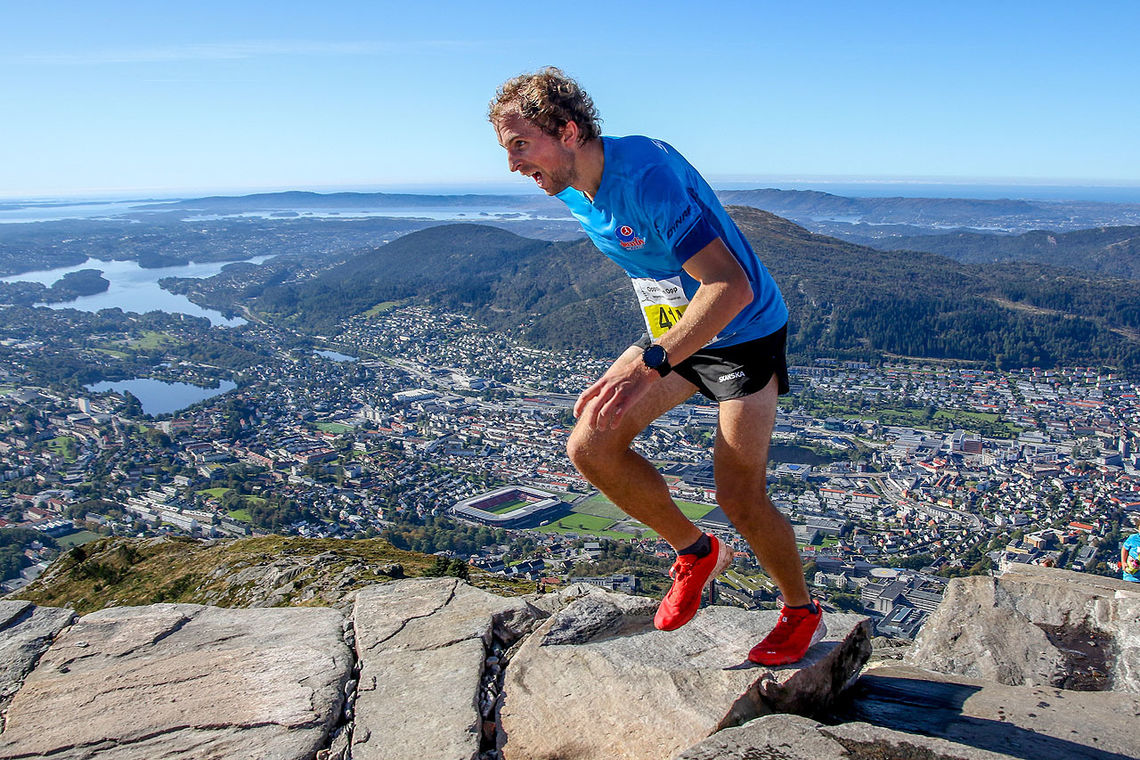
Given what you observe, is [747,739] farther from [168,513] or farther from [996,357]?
[996,357]

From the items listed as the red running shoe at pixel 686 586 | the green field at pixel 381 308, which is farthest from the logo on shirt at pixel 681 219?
the green field at pixel 381 308

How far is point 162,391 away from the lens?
42.8 meters

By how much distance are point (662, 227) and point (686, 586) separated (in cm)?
179

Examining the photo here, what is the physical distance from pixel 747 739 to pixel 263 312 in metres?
73.0

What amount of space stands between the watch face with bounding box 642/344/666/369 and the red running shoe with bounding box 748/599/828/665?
1.62m

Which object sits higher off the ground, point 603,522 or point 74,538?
point 74,538

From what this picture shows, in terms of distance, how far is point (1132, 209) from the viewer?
155500 mm

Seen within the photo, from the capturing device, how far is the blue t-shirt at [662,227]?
2.97 metres

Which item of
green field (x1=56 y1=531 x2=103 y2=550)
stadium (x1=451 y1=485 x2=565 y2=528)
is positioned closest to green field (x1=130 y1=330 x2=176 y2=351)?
green field (x1=56 y1=531 x2=103 y2=550)

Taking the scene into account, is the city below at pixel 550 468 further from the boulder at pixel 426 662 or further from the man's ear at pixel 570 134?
the man's ear at pixel 570 134

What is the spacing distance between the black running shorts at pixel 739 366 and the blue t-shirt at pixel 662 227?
0.04 metres

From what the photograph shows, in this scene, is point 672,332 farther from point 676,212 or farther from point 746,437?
point 746,437

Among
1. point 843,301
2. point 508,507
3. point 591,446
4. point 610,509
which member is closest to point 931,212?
point 843,301

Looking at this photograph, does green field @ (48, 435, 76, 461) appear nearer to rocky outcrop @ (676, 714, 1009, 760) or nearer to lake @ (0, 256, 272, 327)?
rocky outcrop @ (676, 714, 1009, 760)
